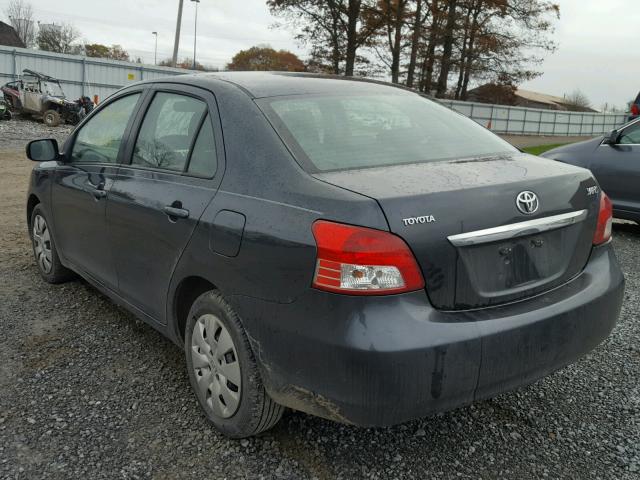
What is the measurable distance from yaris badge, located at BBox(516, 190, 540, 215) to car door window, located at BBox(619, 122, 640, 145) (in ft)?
17.9

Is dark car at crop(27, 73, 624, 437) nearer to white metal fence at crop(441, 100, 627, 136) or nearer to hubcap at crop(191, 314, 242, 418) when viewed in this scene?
hubcap at crop(191, 314, 242, 418)

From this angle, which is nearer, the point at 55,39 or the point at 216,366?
the point at 216,366

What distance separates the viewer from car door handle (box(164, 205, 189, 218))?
269 cm

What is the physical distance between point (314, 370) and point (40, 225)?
333 cm

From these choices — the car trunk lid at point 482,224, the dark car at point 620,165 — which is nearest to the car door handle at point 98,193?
the car trunk lid at point 482,224

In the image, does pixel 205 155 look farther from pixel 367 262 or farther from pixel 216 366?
pixel 367 262

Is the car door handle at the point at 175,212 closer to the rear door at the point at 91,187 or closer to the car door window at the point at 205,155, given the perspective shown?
the car door window at the point at 205,155

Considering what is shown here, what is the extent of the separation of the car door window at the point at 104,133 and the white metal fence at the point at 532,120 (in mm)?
30939

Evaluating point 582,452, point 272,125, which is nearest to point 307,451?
point 582,452

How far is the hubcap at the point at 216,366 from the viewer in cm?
252

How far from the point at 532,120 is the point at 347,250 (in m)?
40.6

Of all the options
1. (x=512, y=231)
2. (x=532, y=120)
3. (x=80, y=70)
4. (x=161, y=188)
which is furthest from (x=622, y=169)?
(x=532, y=120)

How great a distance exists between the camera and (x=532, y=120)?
129 feet

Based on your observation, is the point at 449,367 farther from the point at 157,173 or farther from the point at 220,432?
the point at 157,173
